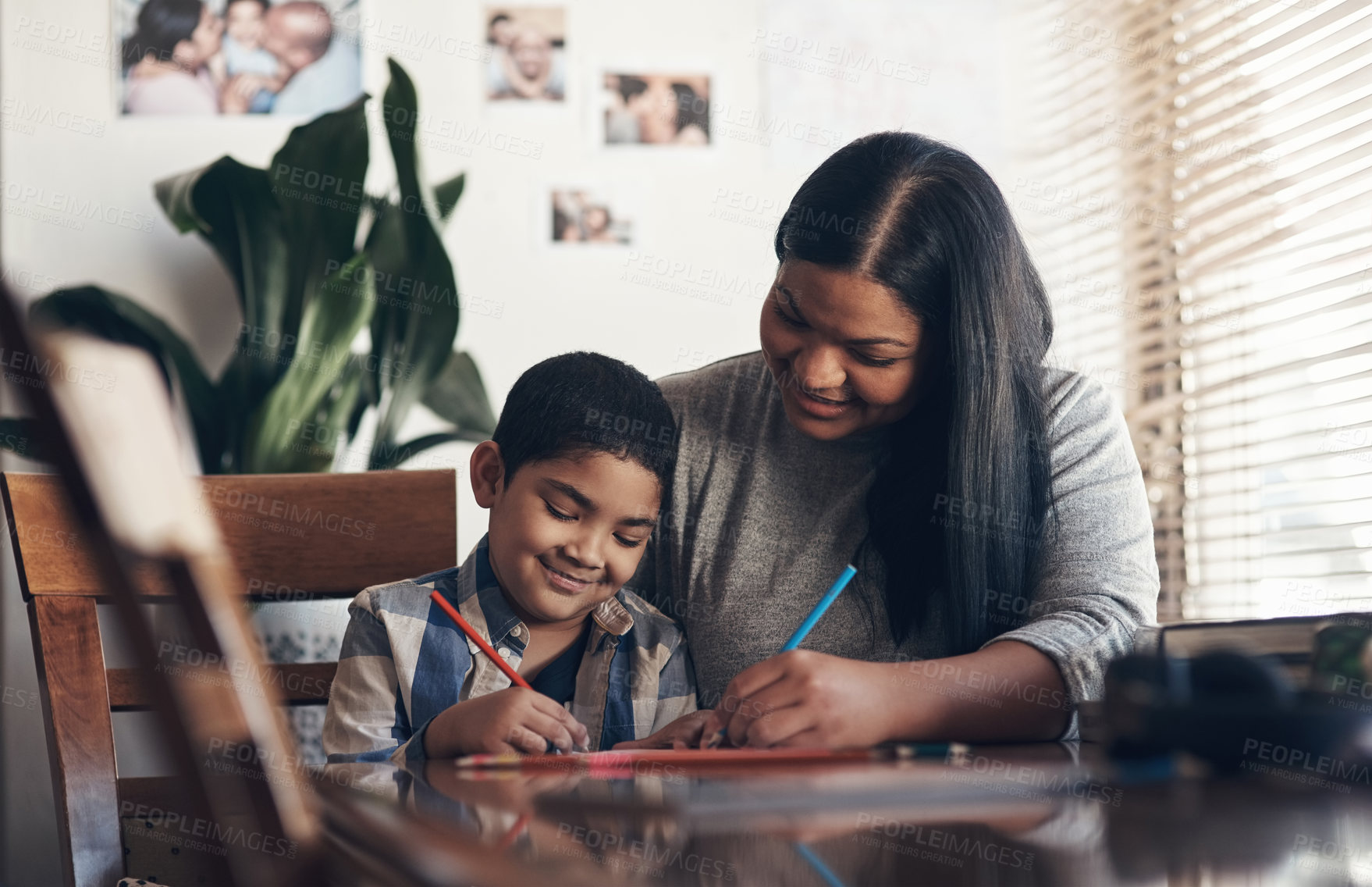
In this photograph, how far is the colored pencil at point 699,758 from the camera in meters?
0.61

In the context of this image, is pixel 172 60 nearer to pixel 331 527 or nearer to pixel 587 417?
pixel 331 527

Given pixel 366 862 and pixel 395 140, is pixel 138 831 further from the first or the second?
pixel 395 140

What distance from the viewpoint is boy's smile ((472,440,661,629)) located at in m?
1.03

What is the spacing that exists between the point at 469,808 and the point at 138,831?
761mm

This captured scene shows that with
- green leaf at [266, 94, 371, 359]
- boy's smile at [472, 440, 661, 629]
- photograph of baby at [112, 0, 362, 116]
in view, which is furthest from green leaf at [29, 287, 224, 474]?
boy's smile at [472, 440, 661, 629]

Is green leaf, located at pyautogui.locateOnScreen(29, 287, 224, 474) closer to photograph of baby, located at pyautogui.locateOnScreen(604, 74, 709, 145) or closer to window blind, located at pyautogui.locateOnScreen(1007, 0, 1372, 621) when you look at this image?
photograph of baby, located at pyautogui.locateOnScreen(604, 74, 709, 145)

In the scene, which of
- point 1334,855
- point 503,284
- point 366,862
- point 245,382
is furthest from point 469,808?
point 503,284

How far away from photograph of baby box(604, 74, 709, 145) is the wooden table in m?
1.60

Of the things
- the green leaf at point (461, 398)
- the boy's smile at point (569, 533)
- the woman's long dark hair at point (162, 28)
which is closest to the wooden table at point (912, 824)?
the boy's smile at point (569, 533)

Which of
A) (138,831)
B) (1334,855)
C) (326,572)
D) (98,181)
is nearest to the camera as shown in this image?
(1334,855)

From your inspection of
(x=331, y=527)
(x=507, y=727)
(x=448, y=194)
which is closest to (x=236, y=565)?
(x=331, y=527)

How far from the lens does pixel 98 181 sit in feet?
6.24

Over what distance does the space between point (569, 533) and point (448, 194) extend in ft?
3.06

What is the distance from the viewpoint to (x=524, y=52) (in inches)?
78.8
